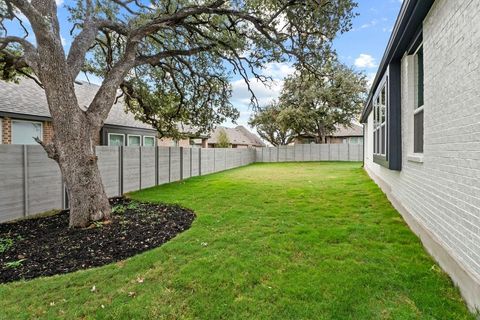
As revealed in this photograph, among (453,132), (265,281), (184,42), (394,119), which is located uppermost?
(184,42)

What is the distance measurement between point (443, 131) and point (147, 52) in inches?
344

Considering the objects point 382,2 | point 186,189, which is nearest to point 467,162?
point 382,2

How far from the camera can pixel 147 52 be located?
9328 millimetres

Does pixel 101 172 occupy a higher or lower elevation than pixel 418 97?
lower

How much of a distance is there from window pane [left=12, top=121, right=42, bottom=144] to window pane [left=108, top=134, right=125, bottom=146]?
11.8 ft

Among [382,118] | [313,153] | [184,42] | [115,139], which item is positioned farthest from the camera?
[313,153]

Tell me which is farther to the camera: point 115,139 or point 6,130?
point 115,139

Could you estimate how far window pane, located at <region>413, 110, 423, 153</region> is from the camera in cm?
471

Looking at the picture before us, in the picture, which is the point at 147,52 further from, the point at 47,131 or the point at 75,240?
the point at 75,240

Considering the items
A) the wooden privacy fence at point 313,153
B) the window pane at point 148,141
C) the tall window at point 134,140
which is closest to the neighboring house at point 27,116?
the tall window at point 134,140

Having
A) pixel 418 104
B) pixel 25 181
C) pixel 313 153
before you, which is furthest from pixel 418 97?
pixel 313 153

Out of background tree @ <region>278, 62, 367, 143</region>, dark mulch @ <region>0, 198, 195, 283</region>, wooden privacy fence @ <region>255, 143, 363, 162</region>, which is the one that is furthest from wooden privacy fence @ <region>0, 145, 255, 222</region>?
wooden privacy fence @ <region>255, 143, 363, 162</region>

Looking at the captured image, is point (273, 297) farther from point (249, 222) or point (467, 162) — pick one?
point (249, 222)

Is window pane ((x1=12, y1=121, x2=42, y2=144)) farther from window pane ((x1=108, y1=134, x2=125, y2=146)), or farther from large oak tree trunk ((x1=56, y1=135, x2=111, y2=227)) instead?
large oak tree trunk ((x1=56, y1=135, x2=111, y2=227))
